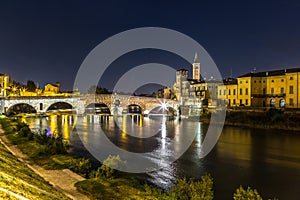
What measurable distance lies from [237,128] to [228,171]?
2509 centimetres

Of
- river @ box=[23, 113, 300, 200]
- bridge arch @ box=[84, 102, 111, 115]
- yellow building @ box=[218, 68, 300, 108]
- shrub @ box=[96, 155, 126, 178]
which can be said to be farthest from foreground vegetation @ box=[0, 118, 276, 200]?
bridge arch @ box=[84, 102, 111, 115]

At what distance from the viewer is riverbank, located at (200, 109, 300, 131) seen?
37.9 metres

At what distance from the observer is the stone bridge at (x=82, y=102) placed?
53.1 metres

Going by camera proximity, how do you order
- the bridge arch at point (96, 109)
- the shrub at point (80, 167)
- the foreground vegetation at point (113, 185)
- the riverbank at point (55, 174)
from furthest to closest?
the bridge arch at point (96, 109) < the shrub at point (80, 167) < the riverbank at point (55, 174) < the foreground vegetation at point (113, 185)

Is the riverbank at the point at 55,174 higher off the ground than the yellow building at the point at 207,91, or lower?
lower

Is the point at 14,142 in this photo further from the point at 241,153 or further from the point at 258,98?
the point at 258,98

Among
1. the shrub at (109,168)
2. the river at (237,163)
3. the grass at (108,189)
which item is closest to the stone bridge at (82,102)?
the river at (237,163)

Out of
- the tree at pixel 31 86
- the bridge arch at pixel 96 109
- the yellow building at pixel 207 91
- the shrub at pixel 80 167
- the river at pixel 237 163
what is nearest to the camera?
the shrub at pixel 80 167

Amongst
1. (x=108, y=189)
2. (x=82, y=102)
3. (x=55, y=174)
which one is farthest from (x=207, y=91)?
(x=108, y=189)

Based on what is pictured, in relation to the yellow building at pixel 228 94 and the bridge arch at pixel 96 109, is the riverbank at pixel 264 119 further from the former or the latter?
the bridge arch at pixel 96 109

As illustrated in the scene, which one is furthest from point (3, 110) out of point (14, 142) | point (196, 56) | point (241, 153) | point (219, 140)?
point (196, 56)

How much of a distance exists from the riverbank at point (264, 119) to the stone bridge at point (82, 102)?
28.3 metres

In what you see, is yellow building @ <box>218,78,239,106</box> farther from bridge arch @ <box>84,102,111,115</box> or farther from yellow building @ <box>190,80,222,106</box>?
bridge arch @ <box>84,102,111,115</box>

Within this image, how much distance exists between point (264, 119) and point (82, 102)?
43.5 meters
